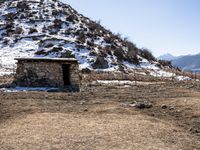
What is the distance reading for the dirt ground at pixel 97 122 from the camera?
14.5 metres

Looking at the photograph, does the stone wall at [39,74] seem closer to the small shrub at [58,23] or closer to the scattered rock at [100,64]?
the scattered rock at [100,64]

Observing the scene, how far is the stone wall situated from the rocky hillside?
19585mm

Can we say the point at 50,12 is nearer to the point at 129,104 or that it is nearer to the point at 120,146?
the point at 129,104

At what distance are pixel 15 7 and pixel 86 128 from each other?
6351 centimetres

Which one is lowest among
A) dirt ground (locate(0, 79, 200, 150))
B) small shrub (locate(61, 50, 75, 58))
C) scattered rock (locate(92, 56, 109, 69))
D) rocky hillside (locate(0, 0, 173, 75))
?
dirt ground (locate(0, 79, 200, 150))

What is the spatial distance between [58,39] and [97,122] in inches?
1710

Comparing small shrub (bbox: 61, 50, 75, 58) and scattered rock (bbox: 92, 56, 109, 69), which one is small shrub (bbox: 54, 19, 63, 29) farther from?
scattered rock (bbox: 92, 56, 109, 69)

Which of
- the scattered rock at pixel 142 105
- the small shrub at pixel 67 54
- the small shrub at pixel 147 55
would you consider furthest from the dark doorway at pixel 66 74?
the small shrub at pixel 147 55

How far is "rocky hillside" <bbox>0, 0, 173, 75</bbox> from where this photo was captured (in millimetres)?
53969

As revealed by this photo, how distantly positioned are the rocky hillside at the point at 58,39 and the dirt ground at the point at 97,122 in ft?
84.2

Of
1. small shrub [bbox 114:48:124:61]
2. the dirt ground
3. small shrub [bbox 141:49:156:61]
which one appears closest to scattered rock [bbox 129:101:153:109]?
the dirt ground

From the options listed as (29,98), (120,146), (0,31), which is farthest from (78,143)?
(0,31)

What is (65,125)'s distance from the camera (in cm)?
1662

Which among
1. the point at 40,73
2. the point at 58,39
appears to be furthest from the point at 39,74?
the point at 58,39
